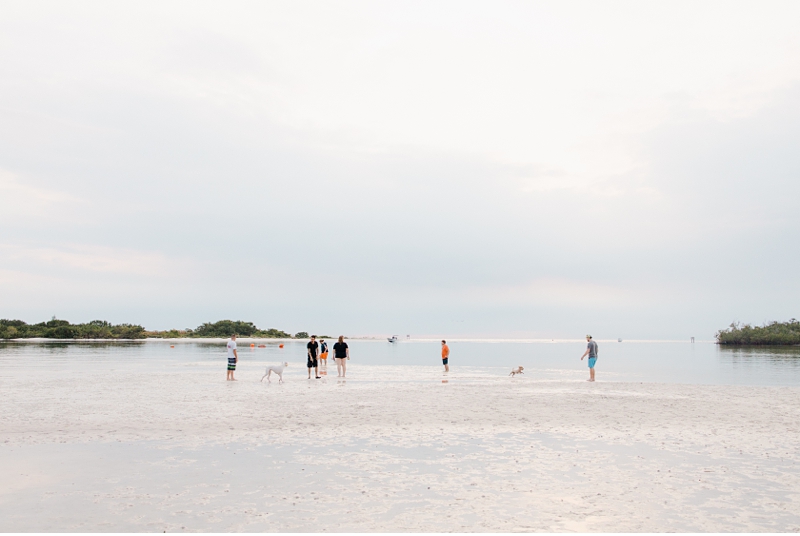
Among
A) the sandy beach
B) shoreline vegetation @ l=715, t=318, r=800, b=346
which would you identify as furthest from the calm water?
shoreline vegetation @ l=715, t=318, r=800, b=346

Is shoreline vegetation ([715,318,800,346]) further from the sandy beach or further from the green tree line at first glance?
the green tree line

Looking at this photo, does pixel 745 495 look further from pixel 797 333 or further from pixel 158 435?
pixel 797 333

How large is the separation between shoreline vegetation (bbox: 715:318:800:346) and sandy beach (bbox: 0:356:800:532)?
115865 mm

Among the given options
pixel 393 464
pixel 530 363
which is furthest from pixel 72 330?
pixel 393 464

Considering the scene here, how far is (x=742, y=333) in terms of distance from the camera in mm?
126688

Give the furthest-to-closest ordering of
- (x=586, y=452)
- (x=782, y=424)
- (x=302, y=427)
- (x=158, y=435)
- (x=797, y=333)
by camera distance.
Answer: (x=797, y=333)
(x=782, y=424)
(x=302, y=427)
(x=158, y=435)
(x=586, y=452)

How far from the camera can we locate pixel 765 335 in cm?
12094

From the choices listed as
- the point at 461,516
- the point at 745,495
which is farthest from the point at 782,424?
the point at 461,516

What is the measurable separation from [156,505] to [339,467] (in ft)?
11.7

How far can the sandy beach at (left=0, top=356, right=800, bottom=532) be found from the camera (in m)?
8.16

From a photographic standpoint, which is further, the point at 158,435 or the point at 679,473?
the point at 158,435

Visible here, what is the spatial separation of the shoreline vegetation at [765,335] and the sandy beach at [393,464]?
380 ft

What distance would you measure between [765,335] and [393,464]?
136 meters

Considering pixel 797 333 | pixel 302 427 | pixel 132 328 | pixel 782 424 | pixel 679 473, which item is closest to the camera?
pixel 679 473
